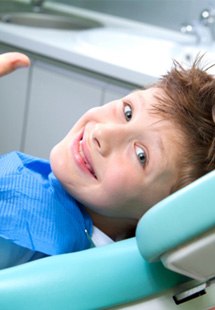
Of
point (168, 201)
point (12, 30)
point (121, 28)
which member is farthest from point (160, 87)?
point (121, 28)

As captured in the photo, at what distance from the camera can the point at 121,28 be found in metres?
2.46

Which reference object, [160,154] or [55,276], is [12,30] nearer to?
[160,154]

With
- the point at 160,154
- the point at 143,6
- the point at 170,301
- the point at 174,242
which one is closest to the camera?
the point at 174,242

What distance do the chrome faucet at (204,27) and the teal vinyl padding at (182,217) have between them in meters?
1.75

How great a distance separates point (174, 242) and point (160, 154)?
10.3 inches

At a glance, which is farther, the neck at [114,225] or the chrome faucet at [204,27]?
the chrome faucet at [204,27]

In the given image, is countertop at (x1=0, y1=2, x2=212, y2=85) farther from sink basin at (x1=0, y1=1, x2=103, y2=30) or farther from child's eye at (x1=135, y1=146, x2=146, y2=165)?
child's eye at (x1=135, y1=146, x2=146, y2=165)

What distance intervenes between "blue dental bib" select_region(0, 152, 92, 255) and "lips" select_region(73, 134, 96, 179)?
0.06 meters

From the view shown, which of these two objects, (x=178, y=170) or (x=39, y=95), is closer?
(x=178, y=170)

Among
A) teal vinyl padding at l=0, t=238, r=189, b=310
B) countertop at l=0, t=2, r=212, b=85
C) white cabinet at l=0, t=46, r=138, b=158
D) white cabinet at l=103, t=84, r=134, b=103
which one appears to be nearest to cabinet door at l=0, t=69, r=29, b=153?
white cabinet at l=0, t=46, r=138, b=158

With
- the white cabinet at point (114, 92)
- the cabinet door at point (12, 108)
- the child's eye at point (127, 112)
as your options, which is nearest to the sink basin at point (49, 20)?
the cabinet door at point (12, 108)

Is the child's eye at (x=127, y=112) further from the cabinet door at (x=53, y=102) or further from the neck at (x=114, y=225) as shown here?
the cabinet door at (x=53, y=102)

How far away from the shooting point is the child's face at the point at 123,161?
82 centimetres

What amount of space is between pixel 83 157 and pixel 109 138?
2.8 inches
